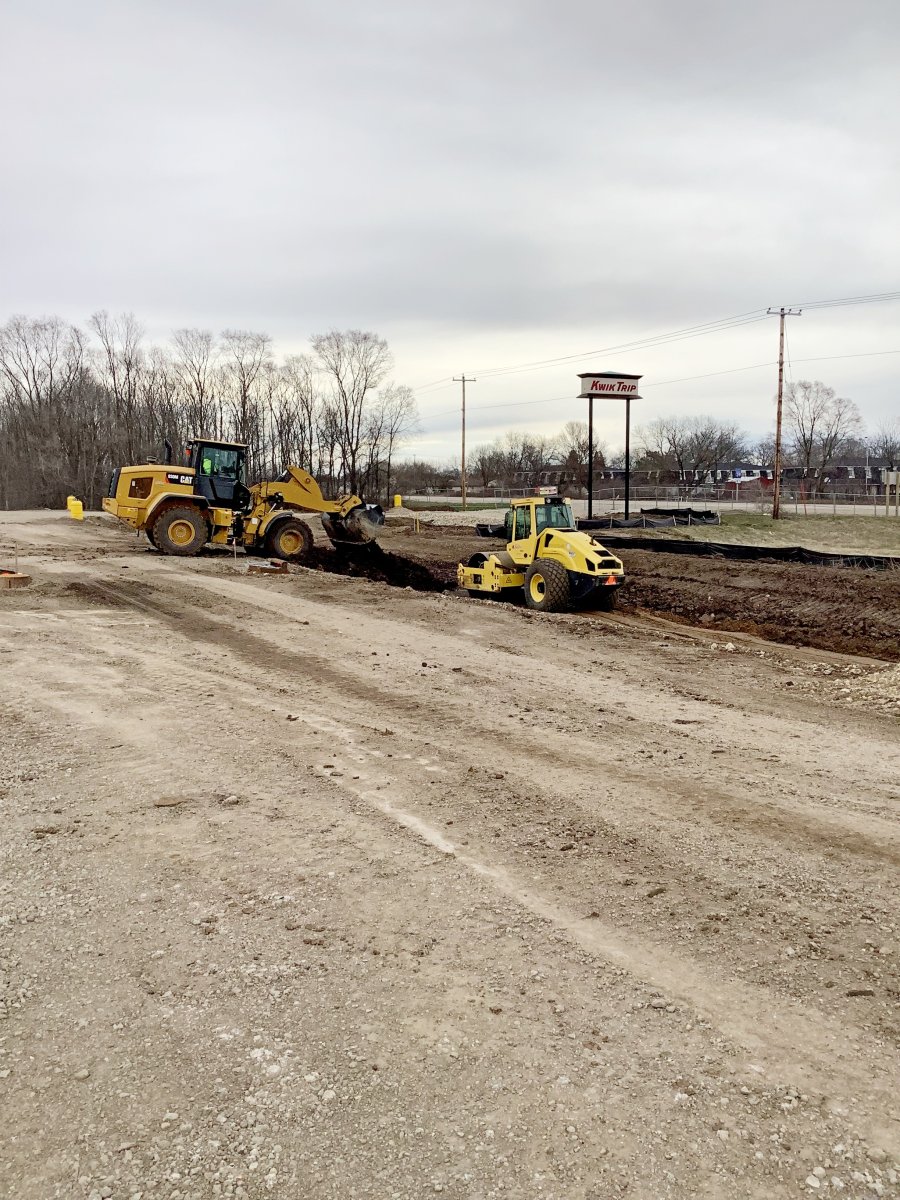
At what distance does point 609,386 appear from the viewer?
38656mm

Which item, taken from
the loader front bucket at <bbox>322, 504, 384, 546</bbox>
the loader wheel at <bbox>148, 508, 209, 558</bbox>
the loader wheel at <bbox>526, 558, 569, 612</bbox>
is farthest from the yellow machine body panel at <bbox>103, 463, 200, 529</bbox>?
the loader wheel at <bbox>526, 558, 569, 612</bbox>

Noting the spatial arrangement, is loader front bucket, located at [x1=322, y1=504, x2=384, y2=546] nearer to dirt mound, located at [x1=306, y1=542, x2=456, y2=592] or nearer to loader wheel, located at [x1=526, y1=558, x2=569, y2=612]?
dirt mound, located at [x1=306, y1=542, x2=456, y2=592]

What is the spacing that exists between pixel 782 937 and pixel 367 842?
248 centimetres

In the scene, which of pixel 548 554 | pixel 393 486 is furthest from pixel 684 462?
Answer: pixel 548 554

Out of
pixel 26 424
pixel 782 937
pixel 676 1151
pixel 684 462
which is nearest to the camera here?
pixel 676 1151

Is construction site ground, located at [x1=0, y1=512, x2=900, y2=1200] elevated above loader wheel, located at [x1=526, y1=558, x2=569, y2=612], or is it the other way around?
loader wheel, located at [x1=526, y1=558, x2=569, y2=612]

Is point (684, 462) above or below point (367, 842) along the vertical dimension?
above

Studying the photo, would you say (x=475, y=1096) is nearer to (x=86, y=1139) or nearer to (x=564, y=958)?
(x=564, y=958)

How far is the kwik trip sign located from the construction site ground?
30603 mm

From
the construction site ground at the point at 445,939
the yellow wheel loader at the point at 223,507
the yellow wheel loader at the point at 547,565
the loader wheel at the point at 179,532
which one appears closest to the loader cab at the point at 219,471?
the yellow wheel loader at the point at 223,507

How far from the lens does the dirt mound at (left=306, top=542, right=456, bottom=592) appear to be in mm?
21781

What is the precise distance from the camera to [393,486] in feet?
265

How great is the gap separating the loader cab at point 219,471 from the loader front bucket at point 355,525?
103 inches

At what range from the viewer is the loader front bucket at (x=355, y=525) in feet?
73.8
